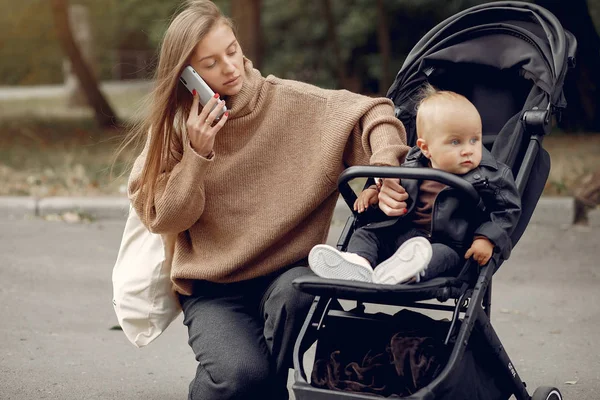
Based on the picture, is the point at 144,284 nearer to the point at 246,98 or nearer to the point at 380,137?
the point at 246,98

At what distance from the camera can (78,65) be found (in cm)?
1434

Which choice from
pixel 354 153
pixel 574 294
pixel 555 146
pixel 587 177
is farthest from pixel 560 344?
pixel 555 146

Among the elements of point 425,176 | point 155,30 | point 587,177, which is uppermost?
point 425,176

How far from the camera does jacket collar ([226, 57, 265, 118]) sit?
3.53 metres

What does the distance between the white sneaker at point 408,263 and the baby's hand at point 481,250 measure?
0.24 metres

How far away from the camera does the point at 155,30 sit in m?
24.0

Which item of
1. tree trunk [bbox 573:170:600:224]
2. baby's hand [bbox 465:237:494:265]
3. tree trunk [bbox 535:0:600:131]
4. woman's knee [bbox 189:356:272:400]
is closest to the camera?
baby's hand [bbox 465:237:494:265]

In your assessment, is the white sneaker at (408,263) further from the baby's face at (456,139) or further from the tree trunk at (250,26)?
the tree trunk at (250,26)

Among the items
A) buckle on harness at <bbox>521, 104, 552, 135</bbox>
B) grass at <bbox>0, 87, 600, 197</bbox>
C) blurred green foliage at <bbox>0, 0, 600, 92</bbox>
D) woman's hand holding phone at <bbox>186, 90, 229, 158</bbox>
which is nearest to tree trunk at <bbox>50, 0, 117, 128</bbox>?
grass at <bbox>0, 87, 600, 197</bbox>

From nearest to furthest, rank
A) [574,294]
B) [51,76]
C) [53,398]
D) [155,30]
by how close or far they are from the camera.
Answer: [53,398] → [574,294] → [155,30] → [51,76]

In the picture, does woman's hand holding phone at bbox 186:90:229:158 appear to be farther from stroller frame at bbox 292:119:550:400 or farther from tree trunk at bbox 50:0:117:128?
tree trunk at bbox 50:0:117:128

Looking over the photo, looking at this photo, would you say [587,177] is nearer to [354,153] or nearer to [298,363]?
[354,153]

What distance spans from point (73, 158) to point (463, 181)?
8.24 m

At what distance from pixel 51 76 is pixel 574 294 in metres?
28.9
